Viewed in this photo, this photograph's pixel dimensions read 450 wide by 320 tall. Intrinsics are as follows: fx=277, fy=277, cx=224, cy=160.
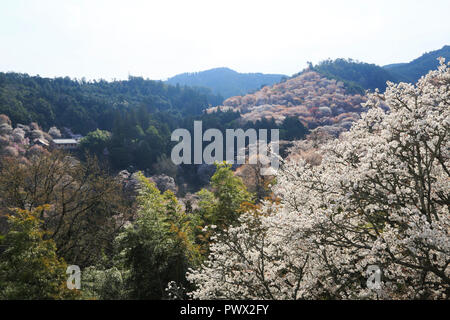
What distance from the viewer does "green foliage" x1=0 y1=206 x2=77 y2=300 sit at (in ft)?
20.8

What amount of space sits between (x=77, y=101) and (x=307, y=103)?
58665mm

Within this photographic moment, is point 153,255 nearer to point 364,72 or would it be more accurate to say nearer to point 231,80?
point 364,72

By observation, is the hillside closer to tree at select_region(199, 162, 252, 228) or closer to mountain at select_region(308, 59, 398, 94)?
mountain at select_region(308, 59, 398, 94)

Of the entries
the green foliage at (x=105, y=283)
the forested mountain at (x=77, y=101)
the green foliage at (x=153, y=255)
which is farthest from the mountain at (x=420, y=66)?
the green foliage at (x=105, y=283)

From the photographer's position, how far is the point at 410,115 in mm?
4543

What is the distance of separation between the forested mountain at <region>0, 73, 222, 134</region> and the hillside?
22.9m

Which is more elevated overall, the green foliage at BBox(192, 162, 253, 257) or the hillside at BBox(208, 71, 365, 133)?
the hillside at BBox(208, 71, 365, 133)

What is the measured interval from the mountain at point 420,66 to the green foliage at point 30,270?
125 m

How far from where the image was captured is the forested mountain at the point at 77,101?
54.9 meters

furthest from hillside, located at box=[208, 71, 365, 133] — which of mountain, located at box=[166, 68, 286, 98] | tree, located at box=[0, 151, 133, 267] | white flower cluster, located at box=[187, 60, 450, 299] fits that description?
mountain, located at box=[166, 68, 286, 98]

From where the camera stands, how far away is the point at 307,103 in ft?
237

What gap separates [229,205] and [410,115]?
36.2ft

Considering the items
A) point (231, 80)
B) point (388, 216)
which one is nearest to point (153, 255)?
point (388, 216)
